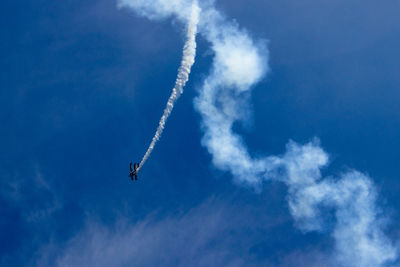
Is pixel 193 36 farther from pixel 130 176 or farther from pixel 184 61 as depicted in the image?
pixel 130 176

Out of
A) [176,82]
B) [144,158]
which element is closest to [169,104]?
[176,82]

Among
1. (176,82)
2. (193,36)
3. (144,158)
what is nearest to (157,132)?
(144,158)

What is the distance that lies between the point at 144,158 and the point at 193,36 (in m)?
28.7

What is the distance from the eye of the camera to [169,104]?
90188mm

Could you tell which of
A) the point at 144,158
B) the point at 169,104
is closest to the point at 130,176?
the point at 144,158

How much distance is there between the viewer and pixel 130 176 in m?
→ 94.3

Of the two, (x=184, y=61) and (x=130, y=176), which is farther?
(x=130, y=176)

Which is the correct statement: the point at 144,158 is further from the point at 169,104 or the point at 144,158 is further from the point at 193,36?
the point at 193,36

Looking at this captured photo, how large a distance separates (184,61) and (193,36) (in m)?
5.44

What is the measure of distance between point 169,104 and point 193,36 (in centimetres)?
1530

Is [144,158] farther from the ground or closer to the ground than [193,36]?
closer to the ground

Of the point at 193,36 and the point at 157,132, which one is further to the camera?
the point at 157,132

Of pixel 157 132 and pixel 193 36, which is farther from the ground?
pixel 193 36

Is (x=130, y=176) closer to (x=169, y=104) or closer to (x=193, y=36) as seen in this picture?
(x=169, y=104)
